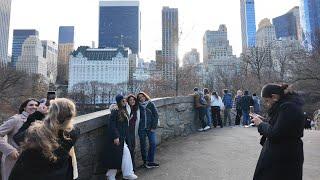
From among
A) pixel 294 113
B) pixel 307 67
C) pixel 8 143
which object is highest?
pixel 307 67

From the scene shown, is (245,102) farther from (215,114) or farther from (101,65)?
(101,65)

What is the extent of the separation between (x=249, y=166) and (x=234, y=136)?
4.02 meters

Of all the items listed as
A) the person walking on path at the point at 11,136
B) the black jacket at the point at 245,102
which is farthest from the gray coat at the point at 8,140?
the black jacket at the point at 245,102

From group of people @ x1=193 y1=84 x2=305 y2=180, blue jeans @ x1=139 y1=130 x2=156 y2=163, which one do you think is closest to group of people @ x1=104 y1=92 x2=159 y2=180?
blue jeans @ x1=139 y1=130 x2=156 y2=163

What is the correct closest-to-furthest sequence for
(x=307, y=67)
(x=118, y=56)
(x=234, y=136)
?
(x=234, y=136) → (x=307, y=67) → (x=118, y=56)

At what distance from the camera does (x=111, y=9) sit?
176 metres

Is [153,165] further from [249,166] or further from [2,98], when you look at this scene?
[2,98]

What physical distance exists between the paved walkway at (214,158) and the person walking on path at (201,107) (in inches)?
53.0

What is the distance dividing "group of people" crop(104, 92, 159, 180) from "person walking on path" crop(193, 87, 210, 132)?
5.27m

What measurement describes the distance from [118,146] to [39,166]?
11.8 ft

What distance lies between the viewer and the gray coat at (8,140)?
4324 mm

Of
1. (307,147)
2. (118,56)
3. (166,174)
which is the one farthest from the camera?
(118,56)

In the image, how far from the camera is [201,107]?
43.2 feet

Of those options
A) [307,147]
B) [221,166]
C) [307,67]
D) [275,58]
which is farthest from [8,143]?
[275,58]
